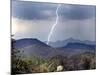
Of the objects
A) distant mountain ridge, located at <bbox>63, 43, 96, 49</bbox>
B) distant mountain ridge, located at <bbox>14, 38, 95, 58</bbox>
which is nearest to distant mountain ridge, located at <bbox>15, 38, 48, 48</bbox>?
distant mountain ridge, located at <bbox>14, 38, 95, 58</bbox>

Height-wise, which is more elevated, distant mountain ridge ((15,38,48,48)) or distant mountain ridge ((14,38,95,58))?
distant mountain ridge ((15,38,48,48))

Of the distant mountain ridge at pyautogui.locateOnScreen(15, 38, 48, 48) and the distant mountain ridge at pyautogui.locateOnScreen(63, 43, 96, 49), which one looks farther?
the distant mountain ridge at pyautogui.locateOnScreen(63, 43, 96, 49)

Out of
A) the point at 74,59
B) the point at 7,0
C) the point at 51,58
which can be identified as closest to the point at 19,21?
the point at 7,0

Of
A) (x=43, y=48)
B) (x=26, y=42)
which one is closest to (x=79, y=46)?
(x=43, y=48)

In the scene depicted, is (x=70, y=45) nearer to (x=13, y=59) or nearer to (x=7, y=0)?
(x=13, y=59)

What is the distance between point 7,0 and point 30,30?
421 mm

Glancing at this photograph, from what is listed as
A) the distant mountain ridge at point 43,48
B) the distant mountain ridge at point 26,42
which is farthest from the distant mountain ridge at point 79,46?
the distant mountain ridge at point 26,42

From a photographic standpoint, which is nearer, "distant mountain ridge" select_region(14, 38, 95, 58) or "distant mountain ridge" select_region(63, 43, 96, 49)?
"distant mountain ridge" select_region(14, 38, 95, 58)

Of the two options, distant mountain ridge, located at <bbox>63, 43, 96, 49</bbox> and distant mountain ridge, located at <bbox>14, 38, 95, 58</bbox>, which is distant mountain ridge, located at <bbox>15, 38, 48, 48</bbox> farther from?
distant mountain ridge, located at <bbox>63, 43, 96, 49</bbox>

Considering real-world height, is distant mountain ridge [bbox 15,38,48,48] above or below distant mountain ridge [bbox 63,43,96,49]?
above

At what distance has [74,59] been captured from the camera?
2238 millimetres

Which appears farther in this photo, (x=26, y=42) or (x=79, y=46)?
(x=79, y=46)

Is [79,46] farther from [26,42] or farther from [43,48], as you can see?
[26,42]

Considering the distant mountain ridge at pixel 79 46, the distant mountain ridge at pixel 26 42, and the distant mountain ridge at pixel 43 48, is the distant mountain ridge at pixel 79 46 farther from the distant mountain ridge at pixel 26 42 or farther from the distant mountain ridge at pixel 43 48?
the distant mountain ridge at pixel 26 42
